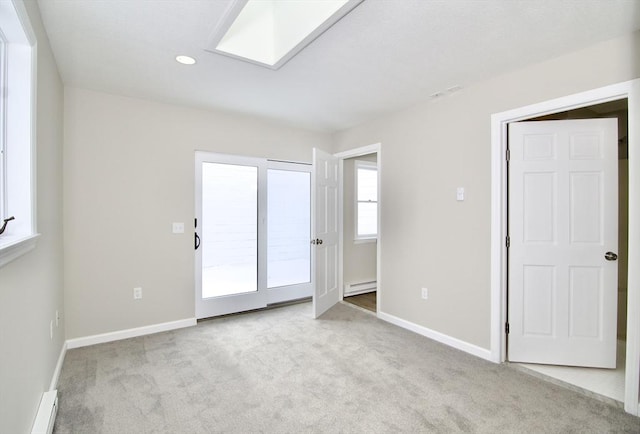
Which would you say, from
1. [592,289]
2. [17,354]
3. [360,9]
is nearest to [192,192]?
[17,354]

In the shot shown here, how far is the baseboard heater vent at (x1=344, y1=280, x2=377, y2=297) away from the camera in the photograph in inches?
190

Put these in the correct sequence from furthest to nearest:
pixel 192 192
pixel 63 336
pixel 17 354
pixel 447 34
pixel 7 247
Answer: pixel 192 192 → pixel 63 336 → pixel 447 34 → pixel 17 354 → pixel 7 247

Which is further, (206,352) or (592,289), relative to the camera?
(206,352)

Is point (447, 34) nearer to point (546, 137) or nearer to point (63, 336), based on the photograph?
point (546, 137)

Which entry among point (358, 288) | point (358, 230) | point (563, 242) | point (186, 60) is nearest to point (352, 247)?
point (358, 230)

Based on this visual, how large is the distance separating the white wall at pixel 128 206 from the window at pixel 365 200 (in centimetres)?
218

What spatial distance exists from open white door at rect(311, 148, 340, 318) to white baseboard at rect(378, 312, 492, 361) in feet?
2.51

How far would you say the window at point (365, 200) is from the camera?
5.04m

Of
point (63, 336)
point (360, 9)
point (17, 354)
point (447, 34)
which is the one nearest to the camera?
point (17, 354)

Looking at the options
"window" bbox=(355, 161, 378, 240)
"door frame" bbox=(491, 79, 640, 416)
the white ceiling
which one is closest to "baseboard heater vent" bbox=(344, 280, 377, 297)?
"window" bbox=(355, 161, 378, 240)

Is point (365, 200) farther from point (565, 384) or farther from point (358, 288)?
point (565, 384)

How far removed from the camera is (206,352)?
2895mm

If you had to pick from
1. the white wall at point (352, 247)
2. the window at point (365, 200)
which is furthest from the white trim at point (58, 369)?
the window at point (365, 200)

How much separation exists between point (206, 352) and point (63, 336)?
1.29 m
